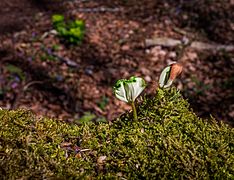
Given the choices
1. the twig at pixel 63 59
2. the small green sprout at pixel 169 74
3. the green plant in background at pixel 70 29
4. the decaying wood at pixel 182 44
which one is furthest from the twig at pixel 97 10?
the small green sprout at pixel 169 74

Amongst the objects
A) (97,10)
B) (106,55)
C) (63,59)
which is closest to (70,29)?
(63,59)

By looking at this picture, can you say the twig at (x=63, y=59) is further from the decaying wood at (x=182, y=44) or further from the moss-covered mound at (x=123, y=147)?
the moss-covered mound at (x=123, y=147)

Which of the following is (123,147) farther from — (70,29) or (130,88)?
(70,29)

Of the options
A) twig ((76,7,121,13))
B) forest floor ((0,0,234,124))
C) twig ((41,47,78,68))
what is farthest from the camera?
twig ((76,7,121,13))

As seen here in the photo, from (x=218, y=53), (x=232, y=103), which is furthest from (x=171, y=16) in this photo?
(x=232, y=103)

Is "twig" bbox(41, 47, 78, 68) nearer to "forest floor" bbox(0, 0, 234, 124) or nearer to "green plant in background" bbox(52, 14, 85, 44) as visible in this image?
"forest floor" bbox(0, 0, 234, 124)

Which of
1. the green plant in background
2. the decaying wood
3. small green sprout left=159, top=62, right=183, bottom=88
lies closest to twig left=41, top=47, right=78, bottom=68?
the green plant in background
